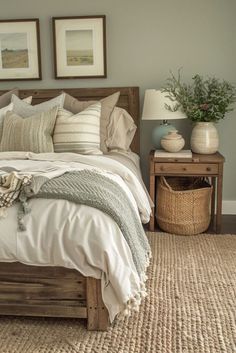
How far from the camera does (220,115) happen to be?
125 inches

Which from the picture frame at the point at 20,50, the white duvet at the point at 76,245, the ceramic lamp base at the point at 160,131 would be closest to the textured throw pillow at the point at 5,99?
the picture frame at the point at 20,50

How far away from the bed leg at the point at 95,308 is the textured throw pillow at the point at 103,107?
1515 millimetres

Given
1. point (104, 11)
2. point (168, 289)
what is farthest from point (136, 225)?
point (104, 11)

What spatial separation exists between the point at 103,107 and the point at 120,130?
0.81 feet

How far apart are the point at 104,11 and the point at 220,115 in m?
1.45

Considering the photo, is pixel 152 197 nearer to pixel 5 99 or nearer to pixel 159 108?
pixel 159 108

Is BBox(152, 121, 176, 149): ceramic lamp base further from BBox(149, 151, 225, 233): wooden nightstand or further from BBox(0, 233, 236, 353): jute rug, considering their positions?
BBox(0, 233, 236, 353): jute rug

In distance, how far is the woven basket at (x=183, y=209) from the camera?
9.81 feet

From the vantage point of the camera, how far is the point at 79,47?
3.48 meters

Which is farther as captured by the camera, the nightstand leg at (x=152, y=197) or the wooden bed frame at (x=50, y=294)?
the nightstand leg at (x=152, y=197)

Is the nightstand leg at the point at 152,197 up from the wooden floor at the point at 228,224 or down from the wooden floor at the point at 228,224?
up

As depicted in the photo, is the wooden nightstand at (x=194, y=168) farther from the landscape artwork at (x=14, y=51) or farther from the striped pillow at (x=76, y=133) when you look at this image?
the landscape artwork at (x=14, y=51)

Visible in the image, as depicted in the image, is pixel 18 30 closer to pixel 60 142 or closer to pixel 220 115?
pixel 60 142

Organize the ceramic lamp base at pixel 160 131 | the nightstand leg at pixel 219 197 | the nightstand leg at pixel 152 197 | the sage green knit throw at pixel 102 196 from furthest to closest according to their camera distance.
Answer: the ceramic lamp base at pixel 160 131 < the nightstand leg at pixel 152 197 < the nightstand leg at pixel 219 197 < the sage green knit throw at pixel 102 196
